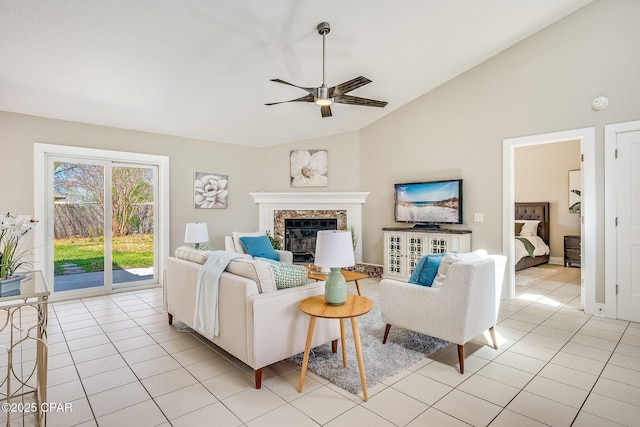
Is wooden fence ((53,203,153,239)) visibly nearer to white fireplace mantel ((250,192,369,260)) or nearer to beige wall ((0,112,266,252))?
beige wall ((0,112,266,252))

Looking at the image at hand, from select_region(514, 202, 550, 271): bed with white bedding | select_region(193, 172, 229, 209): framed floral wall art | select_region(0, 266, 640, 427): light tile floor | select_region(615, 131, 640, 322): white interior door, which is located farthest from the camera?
select_region(514, 202, 550, 271): bed with white bedding

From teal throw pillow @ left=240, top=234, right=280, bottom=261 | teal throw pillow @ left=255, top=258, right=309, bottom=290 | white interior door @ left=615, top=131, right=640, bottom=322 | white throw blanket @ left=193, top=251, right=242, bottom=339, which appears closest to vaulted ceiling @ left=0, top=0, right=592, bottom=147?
white interior door @ left=615, top=131, right=640, bottom=322

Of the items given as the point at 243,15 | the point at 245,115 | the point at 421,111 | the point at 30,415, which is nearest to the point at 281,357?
the point at 30,415

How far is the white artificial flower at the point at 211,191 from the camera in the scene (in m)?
5.84

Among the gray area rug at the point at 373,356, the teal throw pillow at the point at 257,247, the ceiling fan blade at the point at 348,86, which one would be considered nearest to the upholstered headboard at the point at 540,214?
the gray area rug at the point at 373,356

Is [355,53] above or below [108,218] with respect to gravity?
above

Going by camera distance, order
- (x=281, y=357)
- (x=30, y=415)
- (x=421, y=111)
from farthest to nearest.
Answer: (x=421, y=111)
(x=281, y=357)
(x=30, y=415)

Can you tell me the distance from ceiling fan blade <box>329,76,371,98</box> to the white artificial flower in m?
3.40

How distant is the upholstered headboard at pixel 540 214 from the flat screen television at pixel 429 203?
3.43 metres

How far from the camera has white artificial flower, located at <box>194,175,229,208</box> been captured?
19.2 feet

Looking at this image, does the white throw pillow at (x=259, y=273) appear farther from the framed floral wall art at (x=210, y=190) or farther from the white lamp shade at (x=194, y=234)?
the framed floral wall art at (x=210, y=190)

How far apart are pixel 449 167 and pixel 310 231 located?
285 centimetres

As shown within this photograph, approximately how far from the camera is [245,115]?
5156 millimetres

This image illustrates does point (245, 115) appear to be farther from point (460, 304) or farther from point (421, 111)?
point (460, 304)
